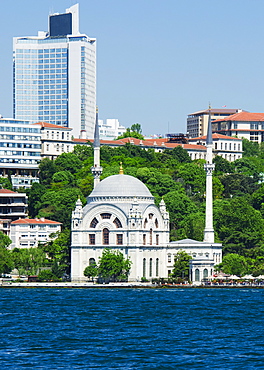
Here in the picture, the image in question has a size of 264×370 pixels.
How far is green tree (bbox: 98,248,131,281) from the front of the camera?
117 meters

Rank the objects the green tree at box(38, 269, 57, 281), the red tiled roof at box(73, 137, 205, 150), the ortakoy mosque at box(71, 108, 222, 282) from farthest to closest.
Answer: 1. the red tiled roof at box(73, 137, 205, 150)
2. the ortakoy mosque at box(71, 108, 222, 282)
3. the green tree at box(38, 269, 57, 281)

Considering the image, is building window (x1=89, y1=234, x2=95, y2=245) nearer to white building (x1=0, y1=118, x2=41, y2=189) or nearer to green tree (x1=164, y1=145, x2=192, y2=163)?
white building (x1=0, y1=118, x2=41, y2=189)

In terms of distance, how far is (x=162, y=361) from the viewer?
55.8m

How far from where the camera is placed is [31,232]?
449ft

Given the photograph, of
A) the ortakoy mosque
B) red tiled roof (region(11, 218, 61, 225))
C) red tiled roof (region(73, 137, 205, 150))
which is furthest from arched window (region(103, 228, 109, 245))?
red tiled roof (region(73, 137, 205, 150))

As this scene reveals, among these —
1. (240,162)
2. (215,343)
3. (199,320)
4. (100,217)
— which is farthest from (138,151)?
(215,343)

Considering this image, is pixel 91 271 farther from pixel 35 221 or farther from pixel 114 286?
pixel 35 221

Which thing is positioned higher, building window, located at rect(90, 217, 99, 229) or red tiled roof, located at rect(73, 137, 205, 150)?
red tiled roof, located at rect(73, 137, 205, 150)

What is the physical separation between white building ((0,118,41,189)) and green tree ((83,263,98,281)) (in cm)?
4740

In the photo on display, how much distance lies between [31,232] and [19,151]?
3406 centimetres

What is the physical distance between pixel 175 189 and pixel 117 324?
73.2 m

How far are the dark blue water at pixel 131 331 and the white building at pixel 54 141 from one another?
78509 millimetres

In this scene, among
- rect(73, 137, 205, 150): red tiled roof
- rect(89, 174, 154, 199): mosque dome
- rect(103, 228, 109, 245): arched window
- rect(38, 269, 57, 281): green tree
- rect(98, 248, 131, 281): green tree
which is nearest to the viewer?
rect(98, 248, 131, 281): green tree

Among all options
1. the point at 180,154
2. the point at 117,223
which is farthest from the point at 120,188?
the point at 180,154
